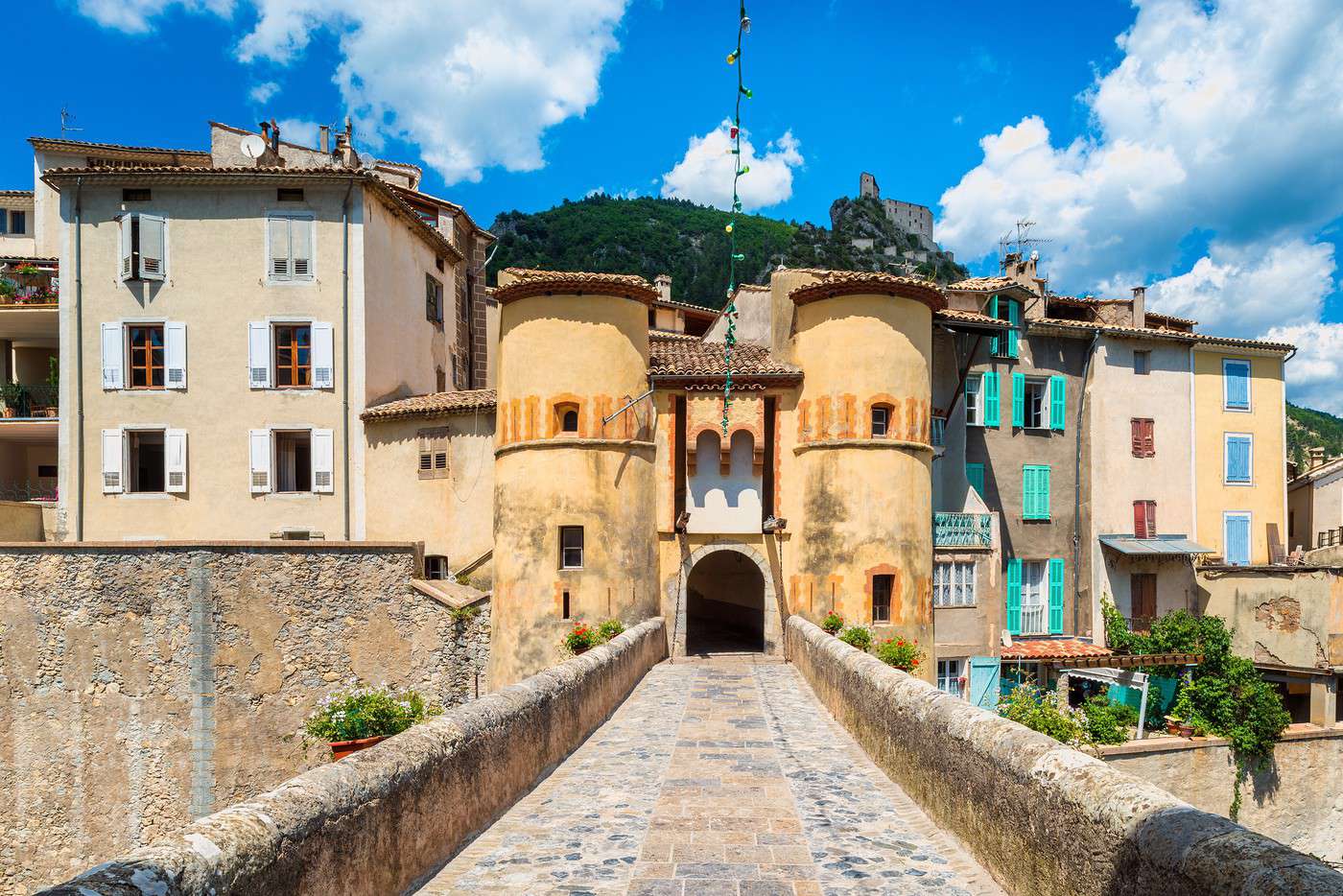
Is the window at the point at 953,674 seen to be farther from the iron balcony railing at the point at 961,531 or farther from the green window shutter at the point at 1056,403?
the green window shutter at the point at 1056,403

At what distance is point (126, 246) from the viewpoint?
2464 cm

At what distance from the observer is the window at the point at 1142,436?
31203 millimetres

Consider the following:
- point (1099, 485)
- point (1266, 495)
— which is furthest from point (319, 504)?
point (1266, 495)

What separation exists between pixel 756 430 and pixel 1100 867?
720 inches

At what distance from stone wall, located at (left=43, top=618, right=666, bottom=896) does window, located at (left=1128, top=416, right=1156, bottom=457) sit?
2790 cm

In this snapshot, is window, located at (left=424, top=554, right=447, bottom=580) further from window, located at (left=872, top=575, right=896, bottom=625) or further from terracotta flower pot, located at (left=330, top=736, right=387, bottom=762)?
terracotta flower pot, located at (left=330, top=736, right=387, bottom=762)

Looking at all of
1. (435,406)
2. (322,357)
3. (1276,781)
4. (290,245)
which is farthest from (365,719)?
(1276,781)

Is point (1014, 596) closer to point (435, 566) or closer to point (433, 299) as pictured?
point (435, 566)

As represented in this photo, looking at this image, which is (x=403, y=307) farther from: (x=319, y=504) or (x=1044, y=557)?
(x=1044, y=557)

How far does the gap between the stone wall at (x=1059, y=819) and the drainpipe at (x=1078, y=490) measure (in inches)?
942

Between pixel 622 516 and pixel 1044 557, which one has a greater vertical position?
pixel 622 516

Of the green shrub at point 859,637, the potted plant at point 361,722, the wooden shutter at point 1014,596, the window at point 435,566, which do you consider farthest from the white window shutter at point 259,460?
the wooden shutter at point 1014,596

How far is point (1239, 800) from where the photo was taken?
25344mm

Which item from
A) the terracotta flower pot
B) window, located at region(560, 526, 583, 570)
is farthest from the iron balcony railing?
the terracotta flower pot
